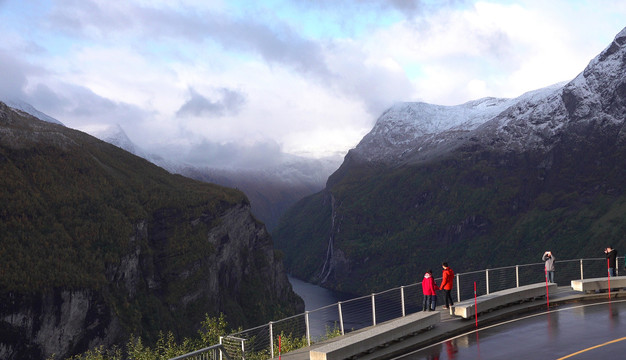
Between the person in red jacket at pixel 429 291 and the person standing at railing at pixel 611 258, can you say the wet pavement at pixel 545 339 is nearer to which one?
the person in red jacket at pixel 429 291

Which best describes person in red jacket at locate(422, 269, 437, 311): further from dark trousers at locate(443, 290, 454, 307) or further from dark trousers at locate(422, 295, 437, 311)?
dark trousers at locate(443, 290, 454, 307)

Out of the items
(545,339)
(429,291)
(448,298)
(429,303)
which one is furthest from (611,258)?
(545,339)

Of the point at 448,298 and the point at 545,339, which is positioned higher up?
the point at 448,298

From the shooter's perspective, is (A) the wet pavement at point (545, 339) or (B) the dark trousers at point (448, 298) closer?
(A) the wet pavement at point (545, 339)

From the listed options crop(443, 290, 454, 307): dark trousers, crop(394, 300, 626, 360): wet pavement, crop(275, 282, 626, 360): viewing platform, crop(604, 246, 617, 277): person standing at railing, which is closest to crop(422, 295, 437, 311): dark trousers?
crop(275, 282, 626, 360): viewing platform

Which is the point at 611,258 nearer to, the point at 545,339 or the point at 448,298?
the point at 448,298

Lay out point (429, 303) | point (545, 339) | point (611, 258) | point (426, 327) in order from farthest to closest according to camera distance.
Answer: point (611, 258), point (429, 303), point (426, 327), point (545, 339)

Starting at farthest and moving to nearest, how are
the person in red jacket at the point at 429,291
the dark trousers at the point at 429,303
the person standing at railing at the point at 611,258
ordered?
the person standing at railing at the point at 611,258, the dark trousers at the point at 429,303, the person in red jacket at the point at 429,291

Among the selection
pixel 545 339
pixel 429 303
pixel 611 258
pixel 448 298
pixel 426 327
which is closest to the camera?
pixel 545 339

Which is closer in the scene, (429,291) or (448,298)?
(429,291)

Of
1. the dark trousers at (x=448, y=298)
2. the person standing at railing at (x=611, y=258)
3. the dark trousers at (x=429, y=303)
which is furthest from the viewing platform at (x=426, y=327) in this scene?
the person standing at railing at (x=611, y=258)

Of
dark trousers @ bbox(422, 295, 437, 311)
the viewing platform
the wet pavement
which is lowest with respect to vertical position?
the wet pavement

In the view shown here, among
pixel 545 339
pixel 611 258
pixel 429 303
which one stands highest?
pixel 611 258

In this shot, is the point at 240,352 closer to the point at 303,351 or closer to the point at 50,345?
the point at 303,351
